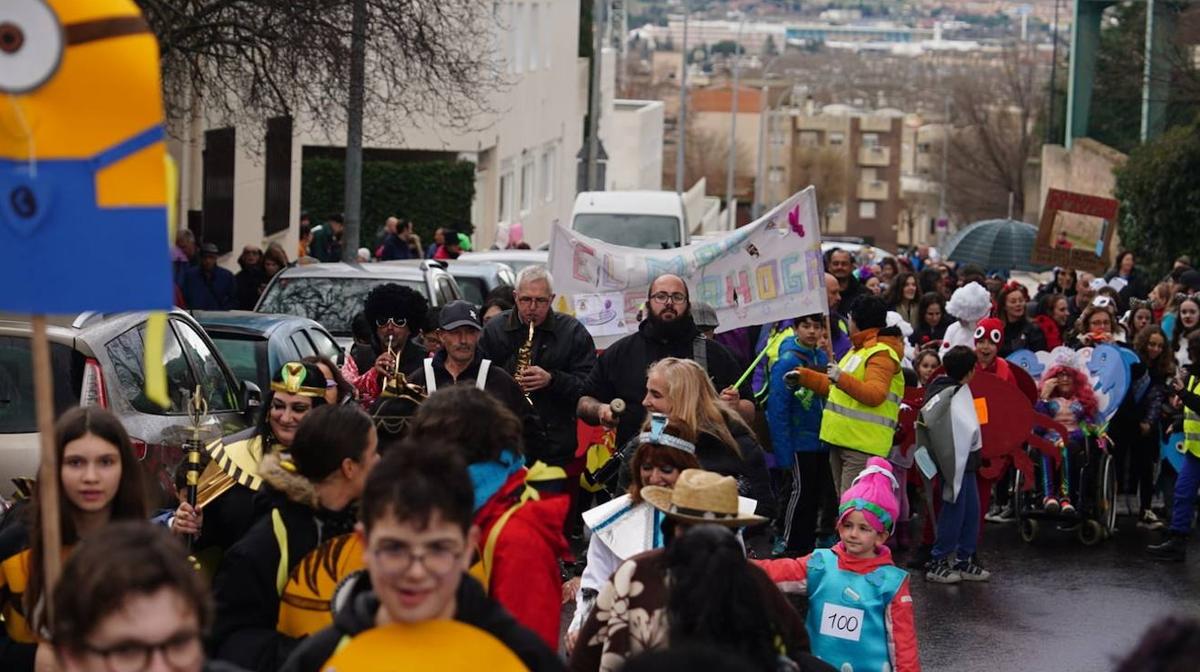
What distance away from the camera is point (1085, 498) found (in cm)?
1440

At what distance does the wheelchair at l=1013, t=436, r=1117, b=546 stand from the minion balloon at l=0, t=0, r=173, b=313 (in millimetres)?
10464

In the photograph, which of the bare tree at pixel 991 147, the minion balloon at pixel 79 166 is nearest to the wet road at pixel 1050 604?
the minion balloon at pixel 79 166

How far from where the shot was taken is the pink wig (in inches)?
570

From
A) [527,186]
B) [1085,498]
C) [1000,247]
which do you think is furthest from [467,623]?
[527,186]

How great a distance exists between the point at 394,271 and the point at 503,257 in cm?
881

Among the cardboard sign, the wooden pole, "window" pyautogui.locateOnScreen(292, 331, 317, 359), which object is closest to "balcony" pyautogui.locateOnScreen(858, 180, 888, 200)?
the cardboard sign

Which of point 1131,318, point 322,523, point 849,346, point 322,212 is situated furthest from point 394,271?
point 322,212

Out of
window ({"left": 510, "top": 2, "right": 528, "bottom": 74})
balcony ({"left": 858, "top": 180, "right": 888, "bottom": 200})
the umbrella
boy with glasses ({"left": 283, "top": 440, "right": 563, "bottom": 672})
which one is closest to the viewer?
boy with glasses ({"left": 283, "top": 440, "right": 563, "bottom": 672})

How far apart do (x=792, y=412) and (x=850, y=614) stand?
568 centimetres

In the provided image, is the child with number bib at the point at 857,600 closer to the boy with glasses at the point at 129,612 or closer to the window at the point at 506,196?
the boy with glasses at the point at 129,612

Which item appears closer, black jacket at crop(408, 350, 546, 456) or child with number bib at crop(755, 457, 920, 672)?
child with number bib at crop(755, 457, 920, 672)

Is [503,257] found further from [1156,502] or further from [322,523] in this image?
[322,523]

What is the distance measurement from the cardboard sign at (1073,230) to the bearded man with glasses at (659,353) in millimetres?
14517

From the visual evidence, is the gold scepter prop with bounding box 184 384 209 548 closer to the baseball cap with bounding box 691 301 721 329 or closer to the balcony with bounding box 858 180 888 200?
the baseball cap with bounding box 691 301 721 329
